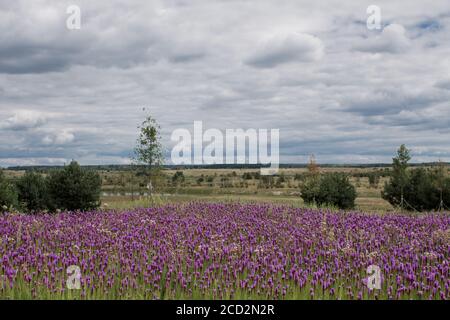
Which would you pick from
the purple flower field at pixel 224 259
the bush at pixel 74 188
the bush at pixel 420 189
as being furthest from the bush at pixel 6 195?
the bush at pixel 420 189

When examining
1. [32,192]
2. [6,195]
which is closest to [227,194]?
[32,192]

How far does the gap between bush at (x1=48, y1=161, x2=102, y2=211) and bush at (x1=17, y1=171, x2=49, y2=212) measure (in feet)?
4.03

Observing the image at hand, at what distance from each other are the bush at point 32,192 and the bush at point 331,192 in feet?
37.9

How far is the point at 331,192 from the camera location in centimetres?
2238

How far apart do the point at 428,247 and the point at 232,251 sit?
11.4 feet

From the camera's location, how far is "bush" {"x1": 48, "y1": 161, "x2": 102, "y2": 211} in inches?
701

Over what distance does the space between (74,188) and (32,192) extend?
3.13 meters

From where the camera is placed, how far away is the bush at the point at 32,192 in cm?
1967

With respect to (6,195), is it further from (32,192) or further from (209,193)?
(209,193)

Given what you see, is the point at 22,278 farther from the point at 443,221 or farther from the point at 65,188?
the point at 65,188

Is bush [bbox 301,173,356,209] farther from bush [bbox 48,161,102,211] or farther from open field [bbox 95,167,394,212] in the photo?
bush [bbox 48,161,102,211]

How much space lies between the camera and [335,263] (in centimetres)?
732

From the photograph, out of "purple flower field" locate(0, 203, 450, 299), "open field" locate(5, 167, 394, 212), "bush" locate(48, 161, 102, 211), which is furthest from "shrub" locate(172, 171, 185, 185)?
"purple flower field" locate(0, 203, 450, 299)
